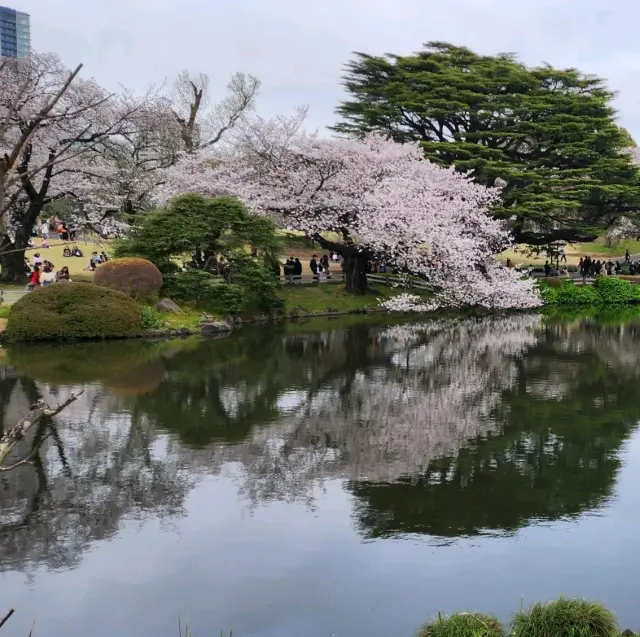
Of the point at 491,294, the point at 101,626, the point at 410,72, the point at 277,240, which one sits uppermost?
the point at 410,72

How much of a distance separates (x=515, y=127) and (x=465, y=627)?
38.7 meters

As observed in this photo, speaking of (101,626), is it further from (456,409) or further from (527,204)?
(527,204)

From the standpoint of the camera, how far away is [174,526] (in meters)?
10.6

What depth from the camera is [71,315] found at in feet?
89.4

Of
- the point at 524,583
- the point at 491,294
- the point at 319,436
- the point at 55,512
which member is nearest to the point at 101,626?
the point at 55,512

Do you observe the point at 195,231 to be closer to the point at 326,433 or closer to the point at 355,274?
the point at 355,274

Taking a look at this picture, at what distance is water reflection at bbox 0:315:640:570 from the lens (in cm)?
1110

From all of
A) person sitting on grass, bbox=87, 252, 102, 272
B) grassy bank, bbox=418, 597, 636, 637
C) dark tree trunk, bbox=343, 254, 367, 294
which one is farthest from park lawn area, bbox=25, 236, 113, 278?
grassy bank, bbox=418, 597, 636, 637

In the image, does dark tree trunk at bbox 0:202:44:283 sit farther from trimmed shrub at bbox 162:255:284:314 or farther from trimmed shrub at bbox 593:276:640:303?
trimmed shrub at bbox 593:276:640:303

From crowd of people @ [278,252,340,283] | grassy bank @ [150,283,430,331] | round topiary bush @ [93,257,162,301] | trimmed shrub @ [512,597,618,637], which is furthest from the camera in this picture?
crowd of people @ [278,252,340,283]

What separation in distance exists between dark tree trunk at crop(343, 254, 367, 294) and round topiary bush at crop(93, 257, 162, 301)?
11807mm

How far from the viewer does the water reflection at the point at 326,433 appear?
11.1m

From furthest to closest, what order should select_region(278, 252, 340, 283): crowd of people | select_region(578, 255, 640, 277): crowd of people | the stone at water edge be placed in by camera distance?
select_region(578, 255, 640, 277): crowd of people → select_region(278, 252, 340, 283): crowd of people → the stone at water edge

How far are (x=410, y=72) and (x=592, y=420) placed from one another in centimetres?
3124
